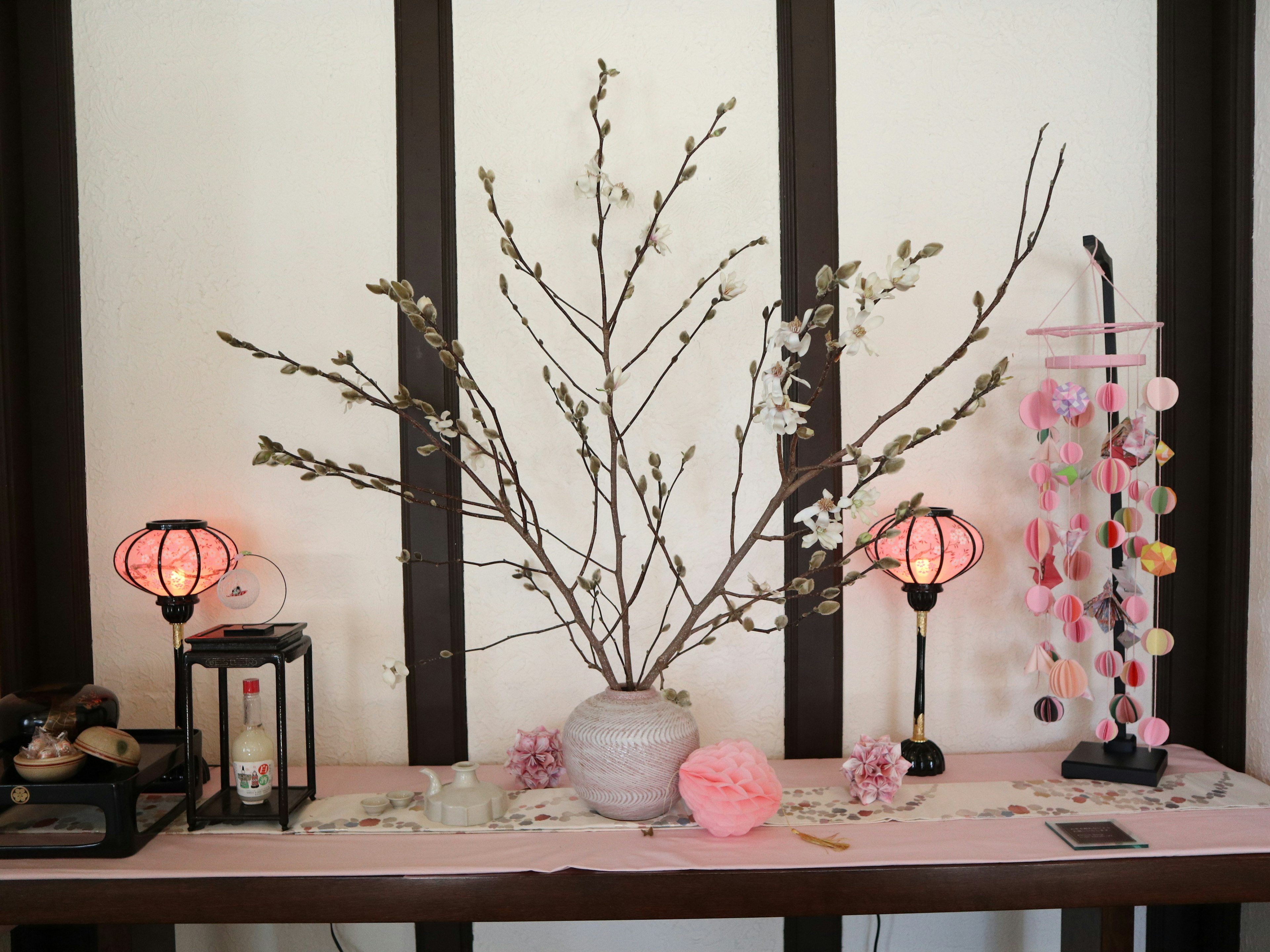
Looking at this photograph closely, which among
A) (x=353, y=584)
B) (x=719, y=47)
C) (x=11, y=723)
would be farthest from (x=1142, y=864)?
(x=11, y=723)

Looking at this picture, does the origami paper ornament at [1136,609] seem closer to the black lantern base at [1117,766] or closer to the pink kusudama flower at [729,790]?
the black lantern base at [1117,766]

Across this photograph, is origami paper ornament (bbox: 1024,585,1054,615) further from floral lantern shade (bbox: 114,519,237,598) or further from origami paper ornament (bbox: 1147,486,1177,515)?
floral lantern shade (bbox: 114,519,237,598)

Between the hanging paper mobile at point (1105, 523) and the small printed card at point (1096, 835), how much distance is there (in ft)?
0.82

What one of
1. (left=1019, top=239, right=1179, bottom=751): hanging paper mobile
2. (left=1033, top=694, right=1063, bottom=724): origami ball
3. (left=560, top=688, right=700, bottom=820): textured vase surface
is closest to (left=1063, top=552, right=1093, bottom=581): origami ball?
(left=1019, top=239, right=1179, bottom=751): hanging paper mobile

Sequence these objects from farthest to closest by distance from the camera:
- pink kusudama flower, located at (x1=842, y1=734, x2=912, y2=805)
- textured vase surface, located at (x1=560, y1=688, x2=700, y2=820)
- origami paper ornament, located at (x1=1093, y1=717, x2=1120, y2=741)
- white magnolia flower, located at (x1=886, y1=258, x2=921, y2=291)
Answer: origami paper ornament, located at (x1=1093, y1=717, x2=1120, y2=741) < pink kusudama flower, located at (x1=842, y1=734, x2=912, y2=805) < textured vase surface, located at (x1=560, y1=688, x2=700, y2=820) < white magnolia flower, located at (x1=886, y1=258, x2=921, y2=291)

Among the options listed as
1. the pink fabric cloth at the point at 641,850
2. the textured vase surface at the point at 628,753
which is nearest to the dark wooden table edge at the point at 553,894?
the pink fabric cloth at the point at 641,850

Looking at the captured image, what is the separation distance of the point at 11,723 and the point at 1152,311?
2594 mm

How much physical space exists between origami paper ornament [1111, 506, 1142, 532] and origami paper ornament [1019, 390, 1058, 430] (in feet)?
0.80

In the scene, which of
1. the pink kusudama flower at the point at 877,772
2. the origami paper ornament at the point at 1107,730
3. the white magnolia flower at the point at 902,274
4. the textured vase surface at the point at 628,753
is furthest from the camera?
the origami paper ornament at the point at 1107,730

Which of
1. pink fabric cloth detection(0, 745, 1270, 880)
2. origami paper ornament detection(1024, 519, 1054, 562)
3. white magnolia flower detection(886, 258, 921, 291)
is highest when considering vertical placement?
white magnolia flower detection(886, 258, 921, 291)

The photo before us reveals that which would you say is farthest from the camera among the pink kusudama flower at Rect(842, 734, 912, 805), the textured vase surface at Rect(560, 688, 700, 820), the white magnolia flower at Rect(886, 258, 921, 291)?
the pink kusudama flower at Rect(842, 734, 912, 805)

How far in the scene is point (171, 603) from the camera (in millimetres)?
1781

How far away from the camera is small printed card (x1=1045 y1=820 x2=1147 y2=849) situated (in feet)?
4.80

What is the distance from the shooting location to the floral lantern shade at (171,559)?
1.75 m
